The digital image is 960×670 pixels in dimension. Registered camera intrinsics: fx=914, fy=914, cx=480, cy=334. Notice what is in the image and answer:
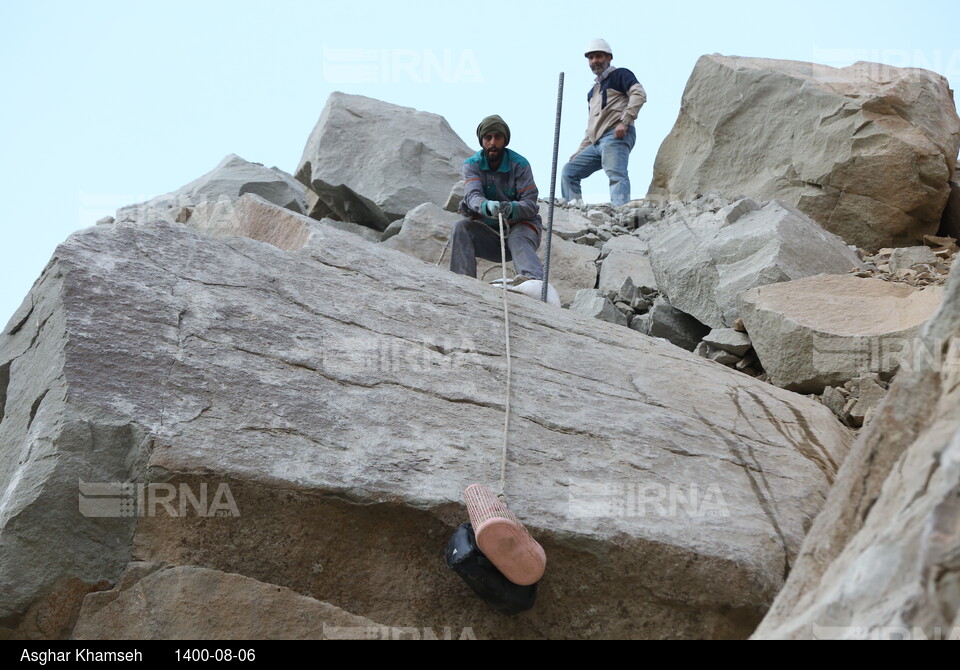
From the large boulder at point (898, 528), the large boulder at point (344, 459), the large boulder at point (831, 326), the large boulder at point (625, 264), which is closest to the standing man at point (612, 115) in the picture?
the large boulder at point (625, 264)

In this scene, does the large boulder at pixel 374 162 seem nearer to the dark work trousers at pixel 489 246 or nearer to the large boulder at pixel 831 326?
the dark work trousers at pixel 489 246

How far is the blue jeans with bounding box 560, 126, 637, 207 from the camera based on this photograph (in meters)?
10.7

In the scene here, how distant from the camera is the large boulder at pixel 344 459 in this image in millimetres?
3043

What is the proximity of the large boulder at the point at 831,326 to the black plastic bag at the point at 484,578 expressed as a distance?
268cm

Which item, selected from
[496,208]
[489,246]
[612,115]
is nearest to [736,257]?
[496,208]

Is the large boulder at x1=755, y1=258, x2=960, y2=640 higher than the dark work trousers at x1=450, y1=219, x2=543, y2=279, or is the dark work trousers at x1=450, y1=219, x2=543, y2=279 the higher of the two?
the large boulder at x1=755, y1=258, x2=960, y2=640

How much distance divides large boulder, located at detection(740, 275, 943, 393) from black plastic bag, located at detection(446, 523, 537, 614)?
106 inches

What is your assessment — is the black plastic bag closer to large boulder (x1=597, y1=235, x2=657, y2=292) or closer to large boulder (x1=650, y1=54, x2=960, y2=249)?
large boulder (x1=597, y1=235, x2=657, y2=292)

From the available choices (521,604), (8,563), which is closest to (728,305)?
(521,604)

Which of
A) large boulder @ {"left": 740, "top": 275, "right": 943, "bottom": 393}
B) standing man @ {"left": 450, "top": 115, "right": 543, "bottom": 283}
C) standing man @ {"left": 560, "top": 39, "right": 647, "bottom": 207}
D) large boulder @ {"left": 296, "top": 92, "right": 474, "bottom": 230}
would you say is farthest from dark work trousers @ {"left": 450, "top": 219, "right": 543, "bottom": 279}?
standing man @ {"left": 560, "top": 39, "right": 647, "bottom": 207}

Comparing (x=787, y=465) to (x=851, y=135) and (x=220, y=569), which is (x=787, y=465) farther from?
(x=851, y=135)

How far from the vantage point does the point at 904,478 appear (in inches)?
93.1

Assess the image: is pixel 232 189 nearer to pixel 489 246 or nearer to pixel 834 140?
pixel 489 246

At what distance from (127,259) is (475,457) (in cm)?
183
